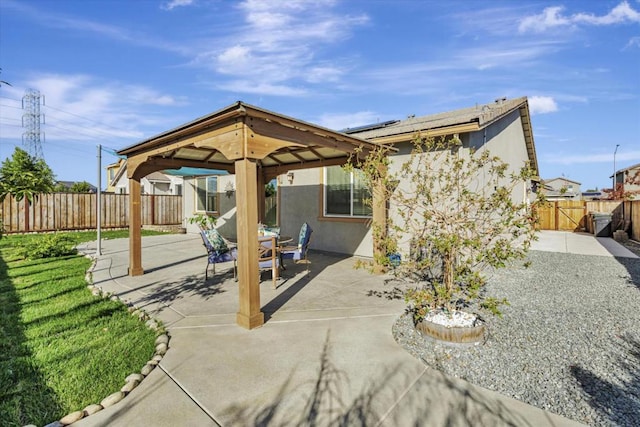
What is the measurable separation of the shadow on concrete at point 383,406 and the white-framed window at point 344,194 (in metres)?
6.18

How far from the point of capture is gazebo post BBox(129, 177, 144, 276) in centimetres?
689

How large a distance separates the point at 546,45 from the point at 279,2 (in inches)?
316

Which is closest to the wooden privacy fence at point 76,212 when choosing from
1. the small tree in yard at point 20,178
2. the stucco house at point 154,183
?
the stucco house at point 154,183

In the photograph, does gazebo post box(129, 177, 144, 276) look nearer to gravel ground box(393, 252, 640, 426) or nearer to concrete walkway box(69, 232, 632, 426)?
concrete walkway box(69, 232, 632, 426)

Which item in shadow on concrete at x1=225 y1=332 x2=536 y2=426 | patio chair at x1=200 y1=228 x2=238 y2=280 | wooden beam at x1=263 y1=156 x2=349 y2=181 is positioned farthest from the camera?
wooden beam at x1=263 y1=156 x2=349 y2=181

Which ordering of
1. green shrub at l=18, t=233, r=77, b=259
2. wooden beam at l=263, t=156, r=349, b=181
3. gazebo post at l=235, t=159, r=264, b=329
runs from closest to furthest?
gazebo post at l=235, t=159, r=264, b=329, wooden beam at l=263, t=156, r=349, b=181, green shrub at l=18, t=233, r=77, b=259

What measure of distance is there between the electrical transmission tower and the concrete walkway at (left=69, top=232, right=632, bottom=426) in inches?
1438

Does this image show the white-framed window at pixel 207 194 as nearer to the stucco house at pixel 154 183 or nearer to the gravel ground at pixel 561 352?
the stucco house at pixel 154 183

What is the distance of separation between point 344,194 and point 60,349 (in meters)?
7.17

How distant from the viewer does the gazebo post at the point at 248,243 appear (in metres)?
4.09

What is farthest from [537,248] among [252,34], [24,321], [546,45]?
[24,321]

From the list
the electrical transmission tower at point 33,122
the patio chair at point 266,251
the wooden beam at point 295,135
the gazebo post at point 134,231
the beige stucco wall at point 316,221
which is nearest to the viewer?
the wooden beam at point 295,135

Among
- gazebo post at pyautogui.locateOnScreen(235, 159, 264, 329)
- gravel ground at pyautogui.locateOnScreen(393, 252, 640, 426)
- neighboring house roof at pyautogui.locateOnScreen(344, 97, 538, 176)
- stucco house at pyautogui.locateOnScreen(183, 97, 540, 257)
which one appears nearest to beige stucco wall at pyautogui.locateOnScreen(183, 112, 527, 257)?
stucco house at pyautogui.locateOnScreen(183, 97, 540, 257)

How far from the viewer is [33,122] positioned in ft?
107
